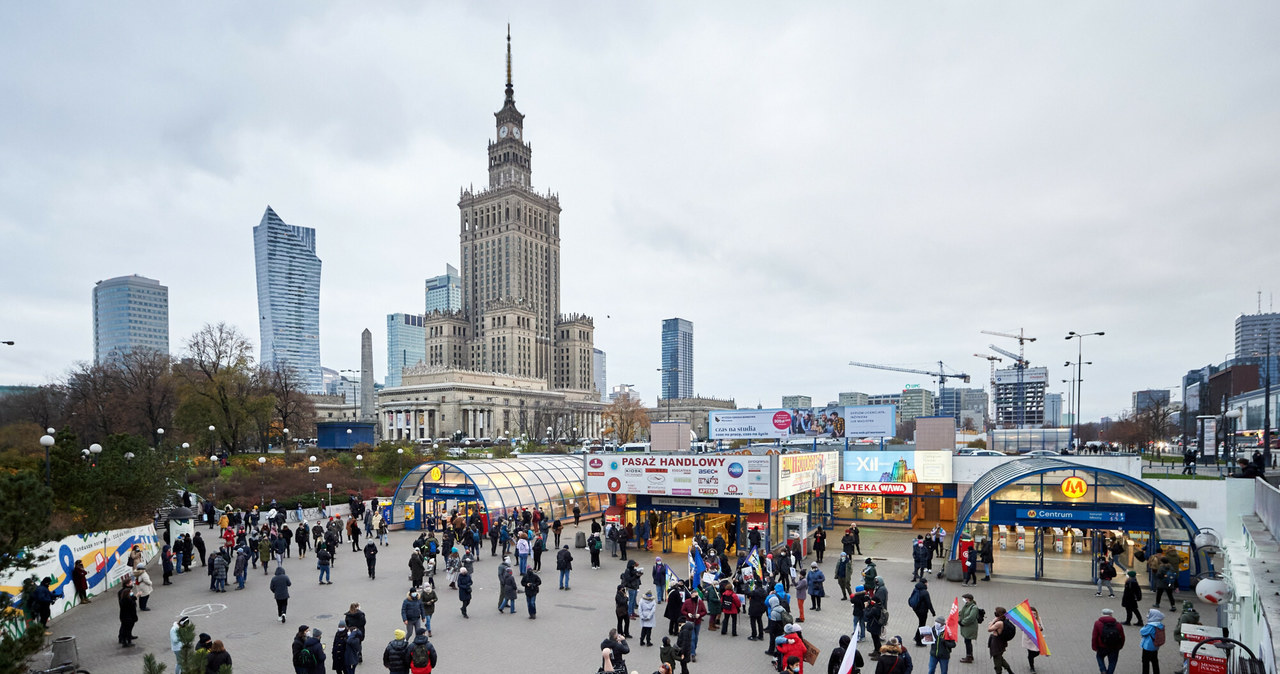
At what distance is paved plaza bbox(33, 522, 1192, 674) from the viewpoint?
1438cm

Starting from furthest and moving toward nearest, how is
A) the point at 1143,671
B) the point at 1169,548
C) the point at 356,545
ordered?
1. the point at 356,545
2. the point at 1169,548
3. the point at 1143,671

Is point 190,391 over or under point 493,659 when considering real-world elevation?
over

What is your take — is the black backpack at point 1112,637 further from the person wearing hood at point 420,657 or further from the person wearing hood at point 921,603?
the person wearing hood at point 420,657

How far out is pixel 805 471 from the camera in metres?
27.5

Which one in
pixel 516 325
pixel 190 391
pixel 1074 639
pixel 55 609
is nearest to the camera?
pixel 1074 639

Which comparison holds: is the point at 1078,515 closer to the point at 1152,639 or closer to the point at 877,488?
the point at 1152,639

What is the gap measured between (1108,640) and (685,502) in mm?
15122

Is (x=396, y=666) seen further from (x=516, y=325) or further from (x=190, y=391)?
(x=516, y=325)

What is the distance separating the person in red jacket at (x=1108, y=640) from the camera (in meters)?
12.9

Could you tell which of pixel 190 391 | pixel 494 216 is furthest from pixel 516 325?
pixel 190 391

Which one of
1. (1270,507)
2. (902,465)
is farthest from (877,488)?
(1270,507)

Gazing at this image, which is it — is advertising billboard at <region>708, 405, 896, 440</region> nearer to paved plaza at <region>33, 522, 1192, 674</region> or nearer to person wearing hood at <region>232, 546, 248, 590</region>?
paved plaza at <region>33, 522, 1192, 674</region>

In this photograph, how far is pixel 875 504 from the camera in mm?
34719

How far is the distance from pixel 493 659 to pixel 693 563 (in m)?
6.17
